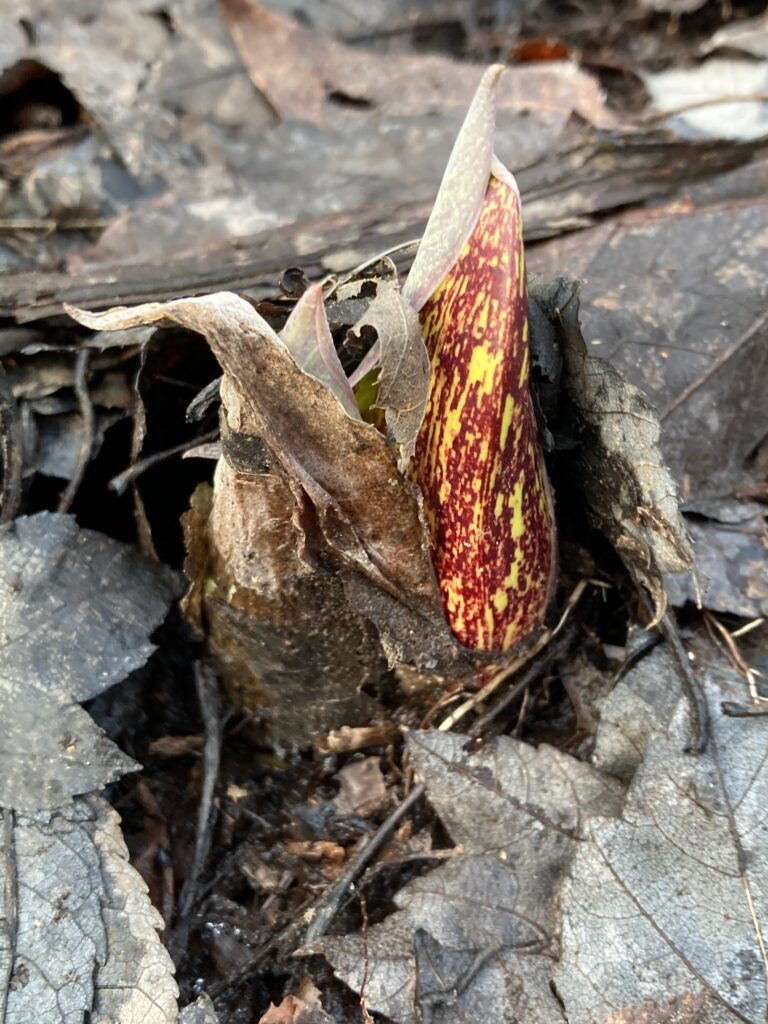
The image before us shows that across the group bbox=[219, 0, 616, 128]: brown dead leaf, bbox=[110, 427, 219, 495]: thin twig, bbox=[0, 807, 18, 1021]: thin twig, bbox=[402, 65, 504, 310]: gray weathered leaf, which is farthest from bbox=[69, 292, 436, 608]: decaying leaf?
bbox=[219, 0, 616, 128]: brown dead leaf

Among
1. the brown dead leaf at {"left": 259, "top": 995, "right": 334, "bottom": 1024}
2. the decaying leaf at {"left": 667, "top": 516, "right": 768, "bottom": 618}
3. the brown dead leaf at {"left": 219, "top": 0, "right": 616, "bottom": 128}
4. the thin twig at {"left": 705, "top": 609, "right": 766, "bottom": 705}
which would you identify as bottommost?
the brown dead leaf at {"left": 259, "top": 995, "right": 334, "bottom": 1024}

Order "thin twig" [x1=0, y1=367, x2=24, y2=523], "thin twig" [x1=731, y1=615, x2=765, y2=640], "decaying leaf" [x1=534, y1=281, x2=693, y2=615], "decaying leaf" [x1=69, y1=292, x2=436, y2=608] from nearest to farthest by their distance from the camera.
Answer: "decaying leaf" [x1=69, y1=292, x2=436, y2=608], "decaying leaf" [x1=534, y1=281, x2=693, y2=615], "thin twig" [x1=731, y1=615, x2=765, y2=640], "thin twig" [x1=0, y1=367, x2=24, y2=523]

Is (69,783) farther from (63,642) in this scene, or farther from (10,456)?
(10,456)

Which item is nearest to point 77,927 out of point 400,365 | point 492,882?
point 492,882

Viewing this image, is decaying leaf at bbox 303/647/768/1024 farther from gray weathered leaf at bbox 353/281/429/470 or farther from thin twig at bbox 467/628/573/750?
gray weathered leaf at bbox 353/281/429/470

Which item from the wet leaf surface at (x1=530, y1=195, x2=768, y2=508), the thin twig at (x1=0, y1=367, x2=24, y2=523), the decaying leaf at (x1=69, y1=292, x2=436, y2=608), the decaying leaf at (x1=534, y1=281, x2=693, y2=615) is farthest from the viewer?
the wet leaf surface at (x1=530, y1=195, x2=768, y2=508)

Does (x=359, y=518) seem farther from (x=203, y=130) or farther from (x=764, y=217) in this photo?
(x=203, y=130)

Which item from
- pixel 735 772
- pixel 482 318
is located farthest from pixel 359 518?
pixel 735 772
